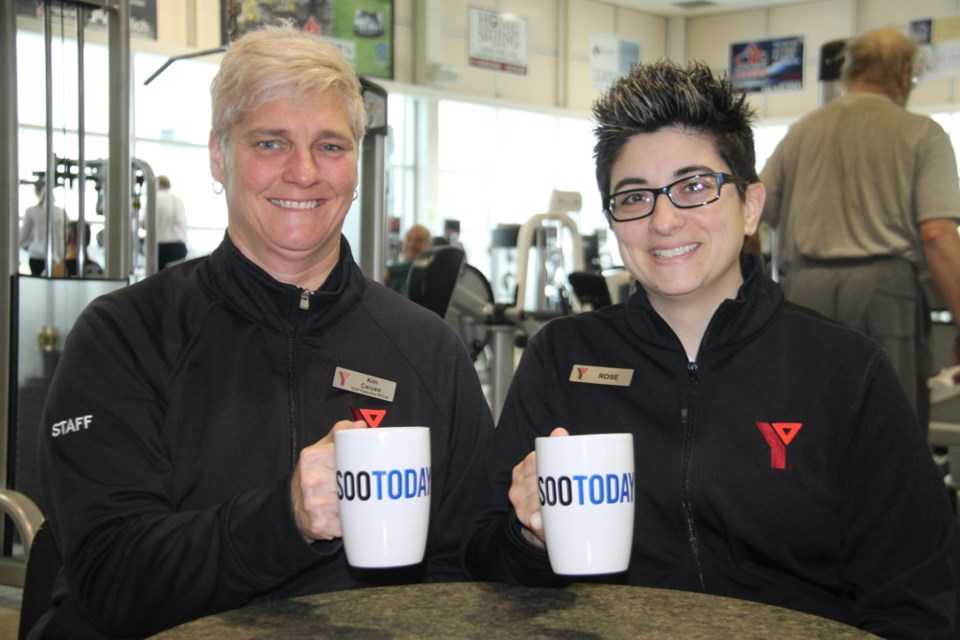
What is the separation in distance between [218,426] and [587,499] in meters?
0.59

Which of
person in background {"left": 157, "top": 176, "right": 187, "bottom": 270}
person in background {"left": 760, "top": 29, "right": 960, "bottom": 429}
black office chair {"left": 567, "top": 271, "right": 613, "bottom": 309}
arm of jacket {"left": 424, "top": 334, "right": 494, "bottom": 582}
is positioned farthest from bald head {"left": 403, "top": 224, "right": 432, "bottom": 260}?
arm of jacket {"left": 424, "top": 334, "right": 494, "bottom": 582}

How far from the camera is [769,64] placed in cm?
1608

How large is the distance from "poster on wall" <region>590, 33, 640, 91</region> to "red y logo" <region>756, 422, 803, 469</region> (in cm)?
1533

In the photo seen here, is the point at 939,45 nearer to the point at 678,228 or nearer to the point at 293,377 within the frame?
the point at 678,228

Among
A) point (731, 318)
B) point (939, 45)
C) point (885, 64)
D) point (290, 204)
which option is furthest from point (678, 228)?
point (939, 45)

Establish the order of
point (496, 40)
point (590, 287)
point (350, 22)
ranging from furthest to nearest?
1. point (496, 40)
2. point (350, 22)
3. point (590, 287)

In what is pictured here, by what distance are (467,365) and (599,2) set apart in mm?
→ 15718

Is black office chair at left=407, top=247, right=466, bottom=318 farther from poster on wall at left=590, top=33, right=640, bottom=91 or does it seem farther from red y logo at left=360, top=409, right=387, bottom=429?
poster on wall at left=590, top=33, right=640, bottom=91

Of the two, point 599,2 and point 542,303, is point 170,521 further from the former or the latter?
point 599,2

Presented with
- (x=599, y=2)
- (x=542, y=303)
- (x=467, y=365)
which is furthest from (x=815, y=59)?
(x=467, y=365)

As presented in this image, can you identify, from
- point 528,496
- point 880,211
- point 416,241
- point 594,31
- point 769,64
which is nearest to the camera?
point 528,496

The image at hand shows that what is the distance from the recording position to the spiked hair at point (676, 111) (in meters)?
1.48

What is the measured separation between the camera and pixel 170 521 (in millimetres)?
1214

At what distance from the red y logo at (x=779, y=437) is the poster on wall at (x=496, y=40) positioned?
1379 centimetres
